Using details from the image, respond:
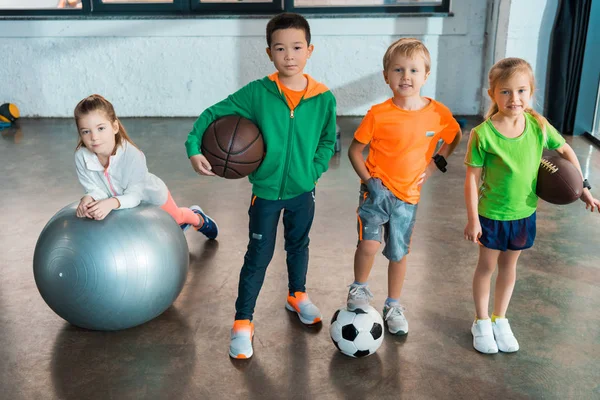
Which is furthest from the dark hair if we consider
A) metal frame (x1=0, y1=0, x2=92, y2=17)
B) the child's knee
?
metal frame (x1=0, y1=0, x2=92, y2=17)

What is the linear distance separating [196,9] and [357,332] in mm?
5365

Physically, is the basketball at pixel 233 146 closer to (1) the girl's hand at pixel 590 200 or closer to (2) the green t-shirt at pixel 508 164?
(2) the green t-shirt at pixel 508 164

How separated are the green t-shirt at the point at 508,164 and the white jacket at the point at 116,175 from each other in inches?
57.9

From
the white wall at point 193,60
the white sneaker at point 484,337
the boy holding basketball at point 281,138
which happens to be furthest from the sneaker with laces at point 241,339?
the white wall at point 193,60

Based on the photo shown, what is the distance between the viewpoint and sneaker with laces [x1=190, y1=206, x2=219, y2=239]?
3.90 metres

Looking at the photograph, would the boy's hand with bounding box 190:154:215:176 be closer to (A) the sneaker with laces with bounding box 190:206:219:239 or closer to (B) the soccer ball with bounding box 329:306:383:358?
(B) the soccer ball with bounding box 329:306:383:358

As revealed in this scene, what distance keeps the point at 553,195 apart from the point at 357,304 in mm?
951

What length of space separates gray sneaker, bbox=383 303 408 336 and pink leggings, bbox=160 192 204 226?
135 centimetres

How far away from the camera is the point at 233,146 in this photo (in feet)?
8.39

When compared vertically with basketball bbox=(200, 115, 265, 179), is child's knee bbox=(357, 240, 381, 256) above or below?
below

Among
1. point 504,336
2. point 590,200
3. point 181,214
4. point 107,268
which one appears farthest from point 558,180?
point 181,214

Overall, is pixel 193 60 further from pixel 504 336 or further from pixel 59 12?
pixel 504 336

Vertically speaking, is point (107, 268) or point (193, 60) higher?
point (193, 60)

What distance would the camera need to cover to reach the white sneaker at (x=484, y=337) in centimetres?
275
